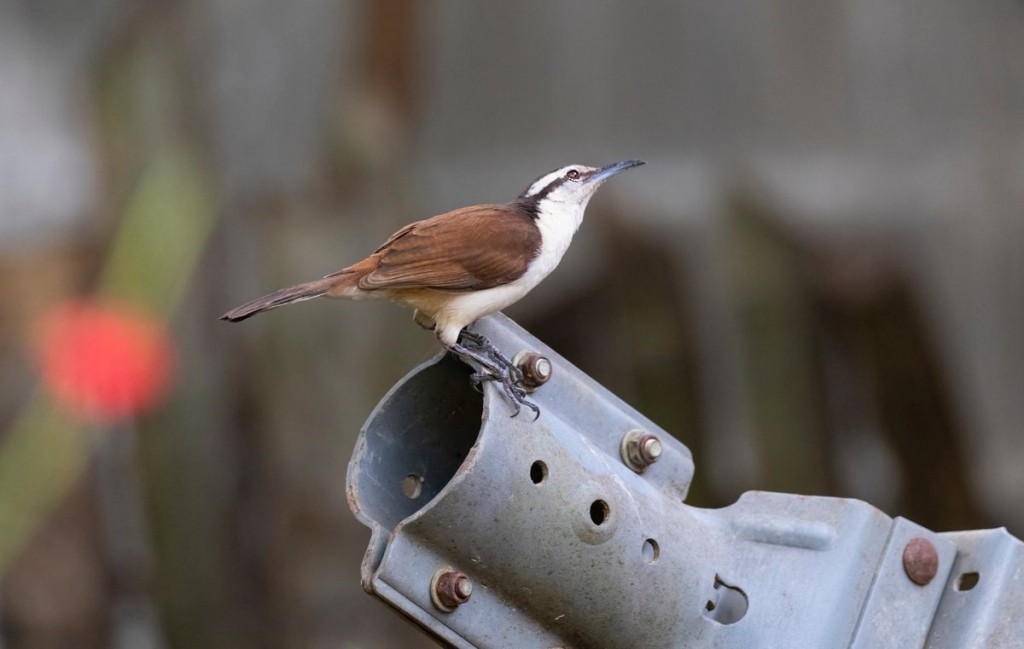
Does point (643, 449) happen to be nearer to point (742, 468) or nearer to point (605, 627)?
point (605, 627)

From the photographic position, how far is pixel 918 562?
2457 millimetres

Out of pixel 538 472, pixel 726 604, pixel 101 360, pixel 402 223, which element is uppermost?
pixel 538 472

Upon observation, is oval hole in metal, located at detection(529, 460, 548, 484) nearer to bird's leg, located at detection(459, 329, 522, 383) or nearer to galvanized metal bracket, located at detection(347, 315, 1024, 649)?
galvanized metal bracket, located at detection(347, 315, 1024, 649)

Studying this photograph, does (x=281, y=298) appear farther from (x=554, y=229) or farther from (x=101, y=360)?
(x=101, y=360)

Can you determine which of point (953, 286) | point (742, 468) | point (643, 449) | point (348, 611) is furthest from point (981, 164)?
point (643, 449)

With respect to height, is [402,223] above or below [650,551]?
below

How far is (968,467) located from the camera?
7.92 meters

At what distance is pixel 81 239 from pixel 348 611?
8.43 ft

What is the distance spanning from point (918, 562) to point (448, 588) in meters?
0.90

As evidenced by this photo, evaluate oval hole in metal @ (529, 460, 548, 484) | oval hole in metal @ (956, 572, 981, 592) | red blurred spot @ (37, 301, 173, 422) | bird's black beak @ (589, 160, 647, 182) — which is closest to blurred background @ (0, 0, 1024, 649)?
Answer: red blurred spot @ (37, 301, 173, 422)

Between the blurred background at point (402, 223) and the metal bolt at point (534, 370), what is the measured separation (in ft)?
15.5

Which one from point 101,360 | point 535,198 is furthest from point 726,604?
point 101,360

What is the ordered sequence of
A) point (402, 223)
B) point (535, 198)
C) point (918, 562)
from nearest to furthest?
point (918, 562) < point (535, 198) < point (402, 223)

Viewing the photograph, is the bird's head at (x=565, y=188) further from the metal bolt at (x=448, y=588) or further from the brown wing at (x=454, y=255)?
the metal bolt at (x=448, y=588)
